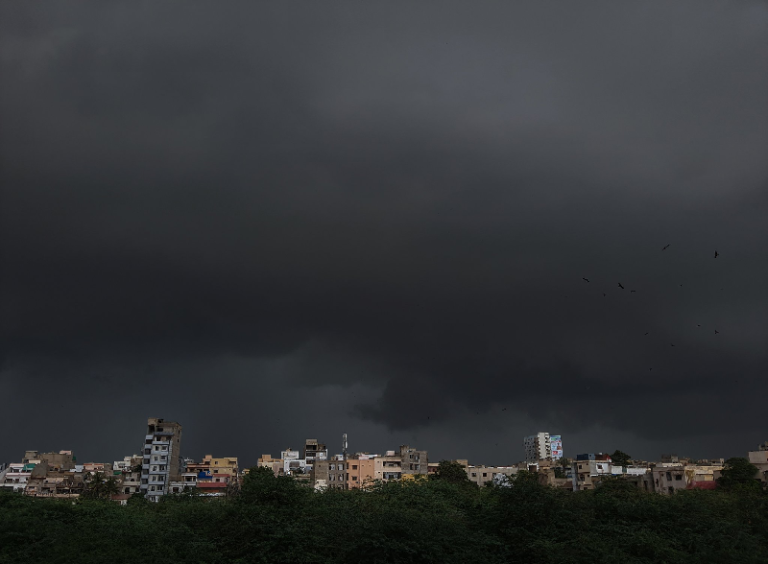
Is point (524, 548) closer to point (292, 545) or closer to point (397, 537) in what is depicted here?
point (397, 537)

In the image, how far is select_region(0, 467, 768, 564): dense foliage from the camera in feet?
129

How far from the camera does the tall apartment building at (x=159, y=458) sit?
116 metres

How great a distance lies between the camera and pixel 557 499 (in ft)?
167

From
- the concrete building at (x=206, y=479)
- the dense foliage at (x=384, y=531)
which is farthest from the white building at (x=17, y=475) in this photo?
the dense foliage at (x=384, y=531)

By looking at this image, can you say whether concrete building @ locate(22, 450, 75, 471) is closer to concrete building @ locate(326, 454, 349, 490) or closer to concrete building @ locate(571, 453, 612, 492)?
concrete building @ locate(326, 454, 349, 490)

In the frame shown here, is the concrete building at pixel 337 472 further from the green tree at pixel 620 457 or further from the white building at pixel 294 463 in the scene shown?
the green tree at pixel 620 457

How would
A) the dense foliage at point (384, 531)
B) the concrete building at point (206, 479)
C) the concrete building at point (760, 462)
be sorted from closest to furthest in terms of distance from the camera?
the dense foliage at point (384, 531) → the concrete building at point (760, 462) → the concrete building at point (206, 479)

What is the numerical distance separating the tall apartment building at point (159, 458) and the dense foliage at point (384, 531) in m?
61.1

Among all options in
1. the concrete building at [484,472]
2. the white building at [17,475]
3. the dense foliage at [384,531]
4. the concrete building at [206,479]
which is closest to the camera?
the dense foliage at [384,531]

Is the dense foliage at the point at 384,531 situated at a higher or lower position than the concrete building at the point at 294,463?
lower

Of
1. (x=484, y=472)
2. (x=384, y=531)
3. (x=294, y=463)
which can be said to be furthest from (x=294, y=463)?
(x=384, y=531)

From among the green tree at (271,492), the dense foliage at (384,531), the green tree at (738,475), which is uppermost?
the green tree at (738,475)

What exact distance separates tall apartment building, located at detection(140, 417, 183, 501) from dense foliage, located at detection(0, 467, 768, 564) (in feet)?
200

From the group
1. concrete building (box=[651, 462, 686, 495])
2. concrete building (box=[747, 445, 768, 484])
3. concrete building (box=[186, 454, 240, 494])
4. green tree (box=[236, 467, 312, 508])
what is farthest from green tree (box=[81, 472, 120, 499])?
concrete building (box=[747, 445, 768, 484])
